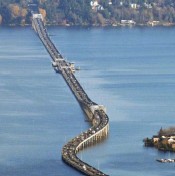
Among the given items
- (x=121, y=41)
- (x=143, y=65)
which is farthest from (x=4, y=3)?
(x=143, y=65)

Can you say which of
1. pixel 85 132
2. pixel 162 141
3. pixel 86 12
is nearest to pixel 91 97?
pixel 85 132

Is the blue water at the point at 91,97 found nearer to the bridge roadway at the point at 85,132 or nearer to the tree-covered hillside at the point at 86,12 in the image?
the bridge roadway at the point at 85,132

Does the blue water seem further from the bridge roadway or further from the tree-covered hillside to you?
the tree-covered hillside

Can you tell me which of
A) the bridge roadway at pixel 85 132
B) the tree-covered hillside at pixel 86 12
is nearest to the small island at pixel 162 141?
the bridge roadway at pixel 85 132

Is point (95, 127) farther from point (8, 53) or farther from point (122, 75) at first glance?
point (8, 53)

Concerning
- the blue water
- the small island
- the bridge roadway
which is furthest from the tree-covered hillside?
the small island

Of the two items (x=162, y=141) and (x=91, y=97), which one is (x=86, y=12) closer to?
(x=91, y=97)
